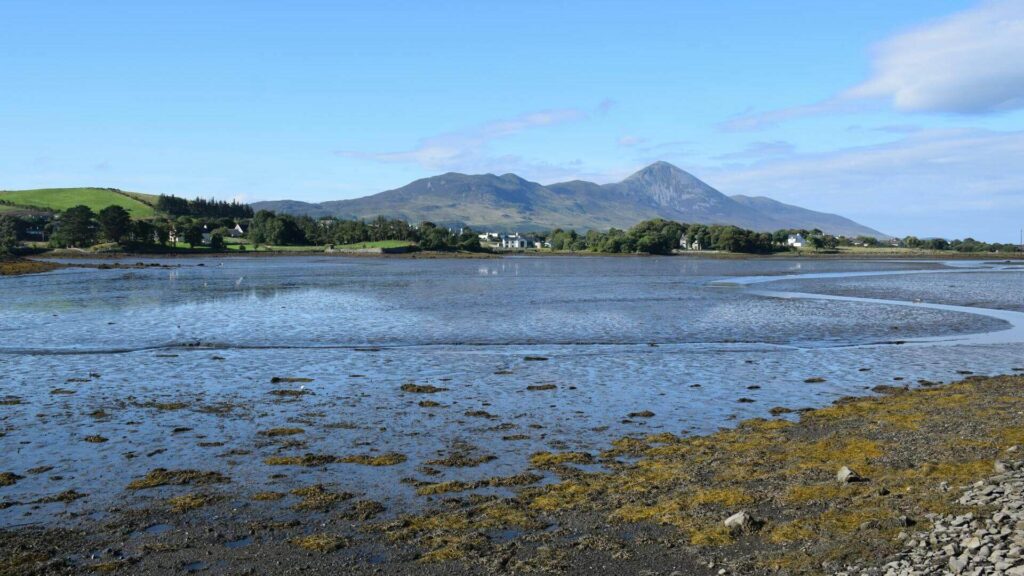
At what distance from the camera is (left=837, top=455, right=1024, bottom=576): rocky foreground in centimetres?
948

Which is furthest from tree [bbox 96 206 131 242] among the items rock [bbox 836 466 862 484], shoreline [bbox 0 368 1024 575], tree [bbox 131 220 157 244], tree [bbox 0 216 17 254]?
rock [bbox 836 466 862 484]

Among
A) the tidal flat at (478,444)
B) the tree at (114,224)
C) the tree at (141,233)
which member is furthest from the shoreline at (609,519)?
the tree at (141,233)

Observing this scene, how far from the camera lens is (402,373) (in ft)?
91.6

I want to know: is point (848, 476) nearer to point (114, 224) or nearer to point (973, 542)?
point (973, 542)

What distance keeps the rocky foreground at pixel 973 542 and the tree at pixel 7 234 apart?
14840 cm

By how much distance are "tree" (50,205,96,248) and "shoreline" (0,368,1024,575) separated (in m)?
189

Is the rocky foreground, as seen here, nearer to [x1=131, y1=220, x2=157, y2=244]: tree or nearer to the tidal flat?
the tidal flat

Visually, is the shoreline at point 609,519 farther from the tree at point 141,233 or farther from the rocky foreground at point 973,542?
the tree at point 141,233

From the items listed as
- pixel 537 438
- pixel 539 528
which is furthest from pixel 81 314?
pixel 539 528

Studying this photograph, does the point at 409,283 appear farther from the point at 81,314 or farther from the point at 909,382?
the point at 909,382

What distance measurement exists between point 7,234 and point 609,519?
191m

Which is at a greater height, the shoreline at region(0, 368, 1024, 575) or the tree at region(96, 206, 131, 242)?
the tree at region(96, 206, 131, 242)

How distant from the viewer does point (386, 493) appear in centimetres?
1426

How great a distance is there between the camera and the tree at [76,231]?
179 metres
